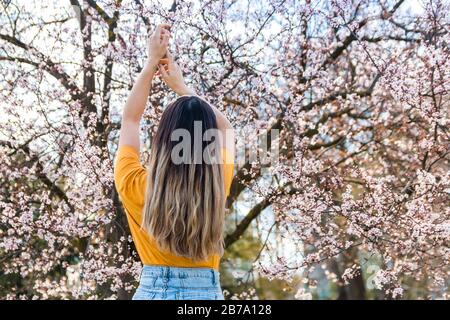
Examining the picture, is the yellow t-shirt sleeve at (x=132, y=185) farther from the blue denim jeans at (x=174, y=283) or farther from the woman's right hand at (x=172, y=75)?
the woman's right hand at (x=172, y=75)

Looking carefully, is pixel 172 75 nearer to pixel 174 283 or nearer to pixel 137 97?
pixel 137 97

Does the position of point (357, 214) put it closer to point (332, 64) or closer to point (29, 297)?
point (332, 64)

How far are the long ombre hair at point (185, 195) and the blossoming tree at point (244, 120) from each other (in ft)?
9.00

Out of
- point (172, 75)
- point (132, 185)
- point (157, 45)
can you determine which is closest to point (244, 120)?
point (172, 75)

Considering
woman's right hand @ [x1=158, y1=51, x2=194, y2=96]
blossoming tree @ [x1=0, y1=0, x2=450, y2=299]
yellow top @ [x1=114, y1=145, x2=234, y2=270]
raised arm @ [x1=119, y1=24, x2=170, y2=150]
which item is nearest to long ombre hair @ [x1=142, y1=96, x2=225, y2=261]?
yellow top @ [x1=114, y1=145, x2=234, y2=270]

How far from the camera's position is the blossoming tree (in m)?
4.82

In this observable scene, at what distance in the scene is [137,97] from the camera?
2.21 meters

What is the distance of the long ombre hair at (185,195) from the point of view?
6.36ft

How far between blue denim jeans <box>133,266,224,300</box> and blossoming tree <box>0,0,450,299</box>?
2689 millimetres

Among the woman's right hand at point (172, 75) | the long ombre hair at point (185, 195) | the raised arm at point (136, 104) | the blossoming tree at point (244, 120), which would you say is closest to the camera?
the long ombre hair at point (185, 195)

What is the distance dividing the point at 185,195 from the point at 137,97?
0.47 m

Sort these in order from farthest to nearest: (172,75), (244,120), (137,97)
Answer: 1. (244,120)
2. (172,75)
3. (137,97)

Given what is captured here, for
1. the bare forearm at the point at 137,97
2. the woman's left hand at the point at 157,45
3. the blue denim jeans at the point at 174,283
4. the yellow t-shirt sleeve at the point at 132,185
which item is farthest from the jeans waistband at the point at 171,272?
the woman's left hand at the point at 157,45

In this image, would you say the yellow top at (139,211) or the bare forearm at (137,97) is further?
the bare forearm at (137,97)
